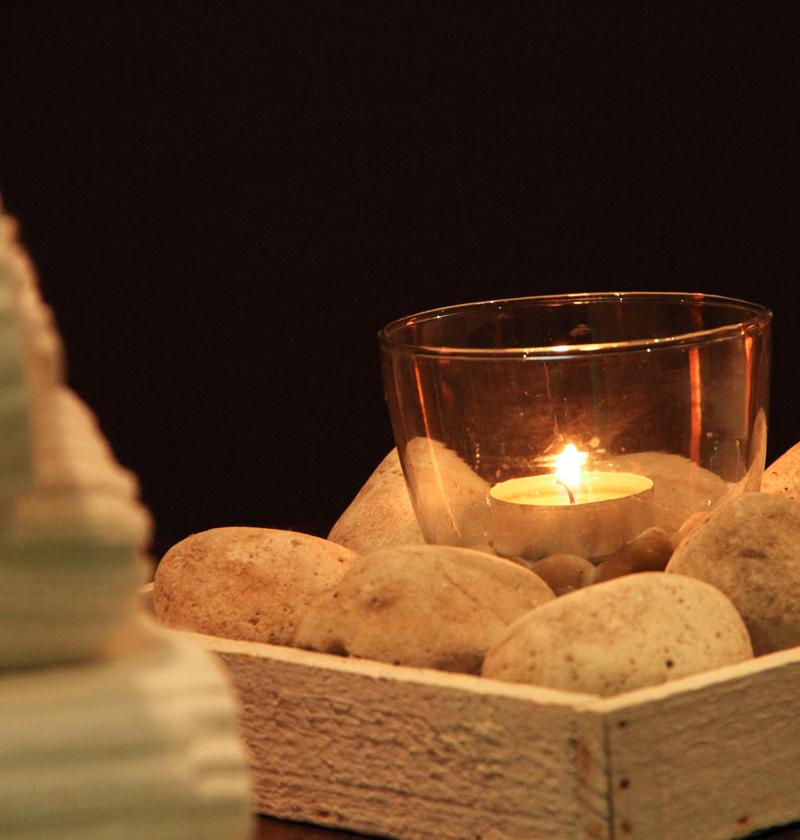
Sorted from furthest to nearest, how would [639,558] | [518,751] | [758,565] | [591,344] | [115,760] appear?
1. [591,344]
2. [639,558]
3. [758,565]
4. [518,751]
5. [115,760]

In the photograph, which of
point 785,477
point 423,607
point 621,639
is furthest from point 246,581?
point 785,477

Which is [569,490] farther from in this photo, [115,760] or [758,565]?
[115,760]

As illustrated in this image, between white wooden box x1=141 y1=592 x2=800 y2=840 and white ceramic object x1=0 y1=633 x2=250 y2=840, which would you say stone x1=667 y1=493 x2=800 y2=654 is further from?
white ceramic object x1=0 y1=633 x2=250 y2=840

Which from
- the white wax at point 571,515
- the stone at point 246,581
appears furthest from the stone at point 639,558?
the stone at point 246,581

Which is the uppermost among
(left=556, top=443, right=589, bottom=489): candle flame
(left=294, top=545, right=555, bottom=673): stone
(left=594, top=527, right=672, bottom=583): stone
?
(left=294, top=545, right=555, bottom=673): stone

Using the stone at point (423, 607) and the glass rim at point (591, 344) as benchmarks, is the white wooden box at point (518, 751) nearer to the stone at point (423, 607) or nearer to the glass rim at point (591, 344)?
the stone at point (423, 607)

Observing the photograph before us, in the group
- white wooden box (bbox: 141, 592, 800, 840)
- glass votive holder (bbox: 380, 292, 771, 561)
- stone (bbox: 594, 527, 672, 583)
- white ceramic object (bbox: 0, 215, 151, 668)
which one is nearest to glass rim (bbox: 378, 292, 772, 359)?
glass votive holder (bbox: 380, 292, 771, 561)

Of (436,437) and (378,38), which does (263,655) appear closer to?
(436,437)
